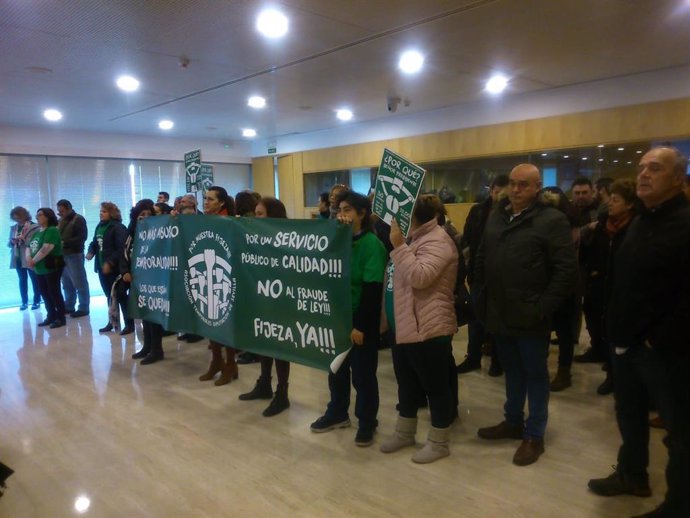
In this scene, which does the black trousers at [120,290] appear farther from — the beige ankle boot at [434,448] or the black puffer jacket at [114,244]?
the beige ankle boot at [434,448]

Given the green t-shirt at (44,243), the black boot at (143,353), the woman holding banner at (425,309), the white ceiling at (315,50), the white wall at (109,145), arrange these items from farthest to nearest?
the white wall at (109,145), the green t-shirt at (44,243), the black boot at (143,353), the white ceiling at (315,50), the woman holding banner at (425,309)

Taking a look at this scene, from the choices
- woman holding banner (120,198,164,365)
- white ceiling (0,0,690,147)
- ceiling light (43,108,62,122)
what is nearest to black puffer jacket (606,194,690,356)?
white ceiling (0,0,690,147)

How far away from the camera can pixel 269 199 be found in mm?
3318

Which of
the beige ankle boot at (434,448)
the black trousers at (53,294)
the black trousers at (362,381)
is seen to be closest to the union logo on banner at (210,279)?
the black trousers at (362,381)

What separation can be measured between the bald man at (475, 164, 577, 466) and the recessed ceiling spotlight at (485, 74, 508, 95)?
134 inches

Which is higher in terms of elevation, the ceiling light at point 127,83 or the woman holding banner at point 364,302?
the ceiling light at point 127,83

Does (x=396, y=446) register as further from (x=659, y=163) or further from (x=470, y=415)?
(x=659, y=163)

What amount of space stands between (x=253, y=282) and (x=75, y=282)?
4.74 meters

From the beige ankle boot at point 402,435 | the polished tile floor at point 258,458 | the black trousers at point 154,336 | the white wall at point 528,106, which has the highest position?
the white wall at point 528,106

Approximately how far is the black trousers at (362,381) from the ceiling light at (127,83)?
3.87 metres

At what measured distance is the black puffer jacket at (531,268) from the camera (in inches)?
90.9

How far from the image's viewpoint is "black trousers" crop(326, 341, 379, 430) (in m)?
2.71

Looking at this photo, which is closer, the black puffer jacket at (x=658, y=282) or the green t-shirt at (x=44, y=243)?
the black puffer jacket at (x=658, y=282)

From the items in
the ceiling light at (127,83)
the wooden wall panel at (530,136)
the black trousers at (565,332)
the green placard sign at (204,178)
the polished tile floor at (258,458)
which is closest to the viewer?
the polished tile floor at (258,458)
